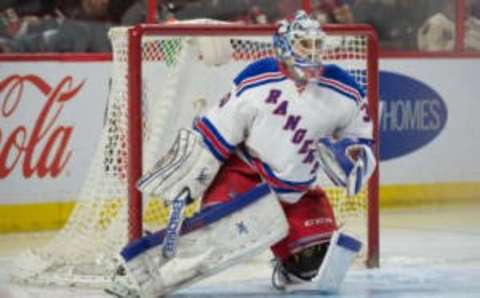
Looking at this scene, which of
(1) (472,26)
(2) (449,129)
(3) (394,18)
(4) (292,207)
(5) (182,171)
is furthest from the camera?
(1) (472,26)

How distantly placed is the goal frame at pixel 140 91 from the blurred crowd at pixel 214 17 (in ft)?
7.01

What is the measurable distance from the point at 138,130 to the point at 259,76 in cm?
55

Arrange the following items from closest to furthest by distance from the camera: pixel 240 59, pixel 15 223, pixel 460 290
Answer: pixel 460 290
pixel 240 59
pixel 15 223

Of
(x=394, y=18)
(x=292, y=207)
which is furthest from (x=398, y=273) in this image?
(x=394, y=18)

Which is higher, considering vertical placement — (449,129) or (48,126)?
(48,126)

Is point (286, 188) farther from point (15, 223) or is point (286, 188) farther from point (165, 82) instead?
point (15, 223)

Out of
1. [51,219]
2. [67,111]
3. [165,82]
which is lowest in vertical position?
[51,219]

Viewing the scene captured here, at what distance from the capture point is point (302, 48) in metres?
5.24

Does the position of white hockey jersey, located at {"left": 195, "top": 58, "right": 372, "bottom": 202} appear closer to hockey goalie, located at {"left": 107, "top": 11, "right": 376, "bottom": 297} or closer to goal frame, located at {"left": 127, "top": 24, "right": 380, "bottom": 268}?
hockey goalie, located at {"left": 107, "top": 11, "right": 376, "bottom": 297}

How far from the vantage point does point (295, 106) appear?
5.27 metres

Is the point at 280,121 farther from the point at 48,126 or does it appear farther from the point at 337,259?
the point at 48,126

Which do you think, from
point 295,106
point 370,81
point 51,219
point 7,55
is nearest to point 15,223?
point 51,219

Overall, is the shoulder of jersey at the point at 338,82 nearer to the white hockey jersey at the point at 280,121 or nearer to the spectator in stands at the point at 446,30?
the white hockey jersey at the point at 280,121

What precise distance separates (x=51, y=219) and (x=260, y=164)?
2.60 metres
